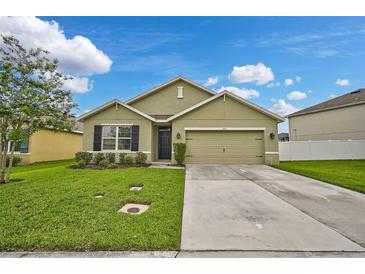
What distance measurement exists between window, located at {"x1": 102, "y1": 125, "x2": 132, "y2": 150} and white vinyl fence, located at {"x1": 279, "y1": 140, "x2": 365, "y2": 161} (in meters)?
12.1

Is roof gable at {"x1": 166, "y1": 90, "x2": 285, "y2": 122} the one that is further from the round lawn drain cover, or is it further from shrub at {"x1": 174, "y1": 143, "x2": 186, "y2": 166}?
the round lawn drain cover

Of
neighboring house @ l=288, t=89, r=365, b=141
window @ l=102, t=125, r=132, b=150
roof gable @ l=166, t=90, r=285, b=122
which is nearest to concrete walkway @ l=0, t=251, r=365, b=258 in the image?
window @ l=102, t=125, r=132, b=150

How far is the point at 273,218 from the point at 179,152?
329 inches

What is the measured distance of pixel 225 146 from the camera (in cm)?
1259

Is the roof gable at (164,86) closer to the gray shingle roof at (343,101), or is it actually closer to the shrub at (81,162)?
the shrub at (81,162)

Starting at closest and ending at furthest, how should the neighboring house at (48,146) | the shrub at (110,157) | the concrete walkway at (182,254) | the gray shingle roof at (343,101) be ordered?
the concrete walkway at (182,254), the shrub at (110,157), the neighboring house at (48,146), the gray shingle roof at (343,101)

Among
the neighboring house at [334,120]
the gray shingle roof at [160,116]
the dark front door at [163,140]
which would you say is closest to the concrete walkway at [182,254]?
the dark front door at [163,140]

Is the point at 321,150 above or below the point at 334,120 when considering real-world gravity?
below

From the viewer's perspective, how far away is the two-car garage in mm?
12516

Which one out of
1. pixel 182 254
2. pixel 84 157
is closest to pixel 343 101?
pixel 182 254

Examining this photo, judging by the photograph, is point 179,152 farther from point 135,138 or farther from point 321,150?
point 321,150

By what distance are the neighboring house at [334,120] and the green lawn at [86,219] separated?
19970 mm

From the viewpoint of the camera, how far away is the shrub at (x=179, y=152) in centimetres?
1196
